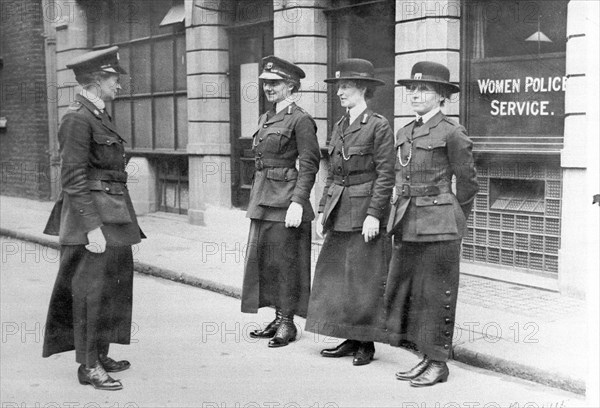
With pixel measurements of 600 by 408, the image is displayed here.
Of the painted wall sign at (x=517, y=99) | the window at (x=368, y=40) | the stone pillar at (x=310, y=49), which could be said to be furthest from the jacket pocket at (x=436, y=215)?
the stone pillar at (x=310, y=49)

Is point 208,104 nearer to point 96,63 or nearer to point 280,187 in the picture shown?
point 280,187

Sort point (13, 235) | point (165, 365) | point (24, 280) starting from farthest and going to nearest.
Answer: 1. point (13, 235)
2. point (24, 280)
3. point (165, 365)

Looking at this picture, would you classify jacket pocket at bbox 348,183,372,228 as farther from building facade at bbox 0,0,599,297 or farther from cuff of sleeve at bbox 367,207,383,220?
building facade at bbox 0,0,599,297

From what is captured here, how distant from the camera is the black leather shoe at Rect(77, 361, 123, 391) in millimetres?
4938

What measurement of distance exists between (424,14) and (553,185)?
2387 millimetres

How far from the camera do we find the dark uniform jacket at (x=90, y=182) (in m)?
4.85

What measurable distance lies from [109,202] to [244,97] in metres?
7.43

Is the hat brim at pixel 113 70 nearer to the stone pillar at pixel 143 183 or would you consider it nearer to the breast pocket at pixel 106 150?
the breast pocket at pixel 106 150

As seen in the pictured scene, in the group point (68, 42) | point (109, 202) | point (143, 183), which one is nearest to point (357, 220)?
point (109, 202)

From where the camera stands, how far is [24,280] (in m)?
8.61

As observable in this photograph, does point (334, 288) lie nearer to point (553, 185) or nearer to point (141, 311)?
point (141, 311)

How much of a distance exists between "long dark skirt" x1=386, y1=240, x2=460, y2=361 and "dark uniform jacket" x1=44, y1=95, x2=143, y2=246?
1.86 meters

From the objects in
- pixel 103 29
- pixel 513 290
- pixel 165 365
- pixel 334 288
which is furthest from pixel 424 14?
pixel 103 29

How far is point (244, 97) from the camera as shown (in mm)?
12258
